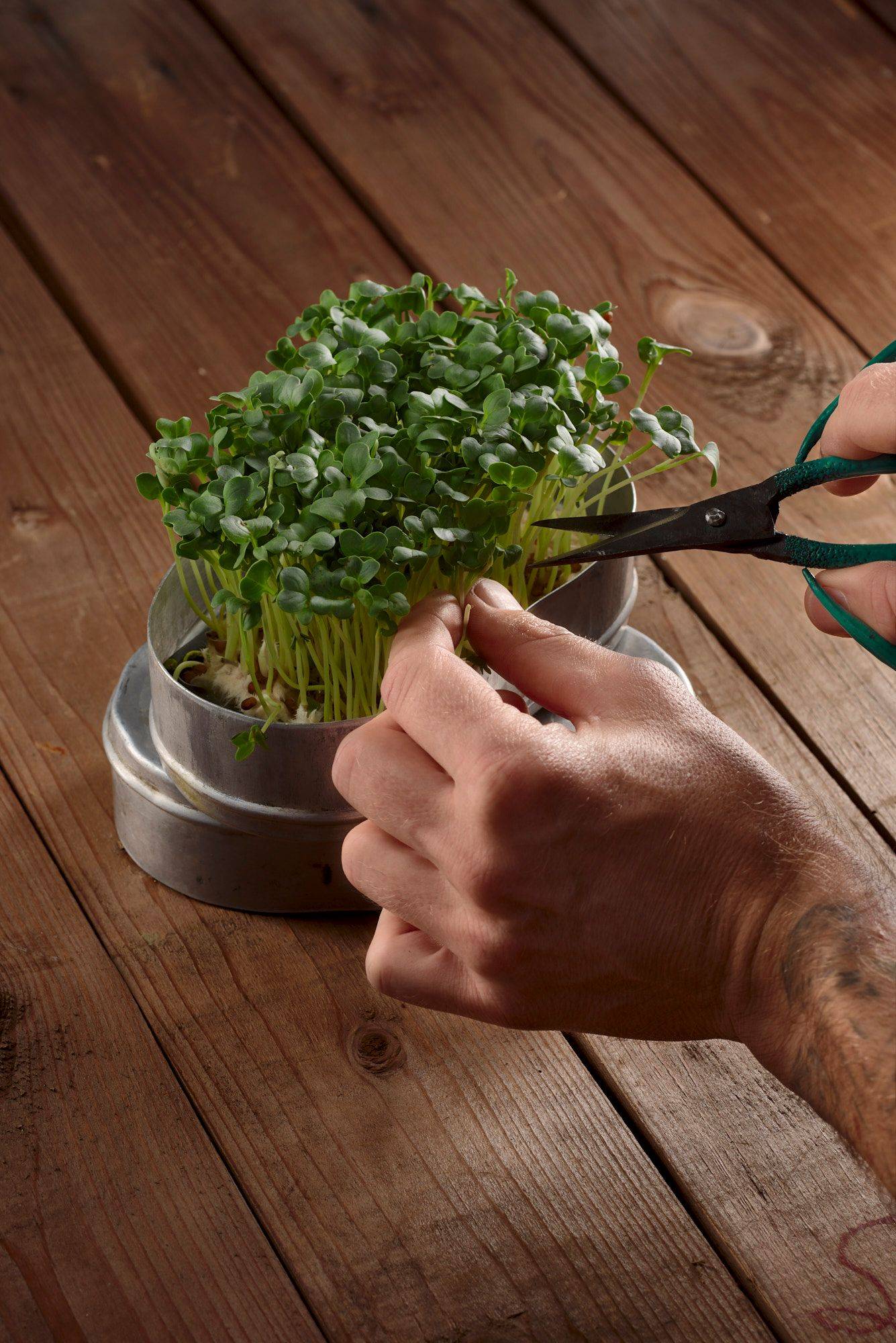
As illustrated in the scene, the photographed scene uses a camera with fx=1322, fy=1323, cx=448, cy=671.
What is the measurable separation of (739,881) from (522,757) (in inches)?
5.8

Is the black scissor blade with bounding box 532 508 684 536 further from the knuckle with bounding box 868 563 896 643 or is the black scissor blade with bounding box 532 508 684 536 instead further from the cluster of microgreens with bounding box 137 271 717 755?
the knuckle with bounding box 868 563 896 643

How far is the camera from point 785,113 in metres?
1.62

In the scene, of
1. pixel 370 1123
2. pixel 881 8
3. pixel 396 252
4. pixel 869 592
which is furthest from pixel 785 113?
pixel 370 1123

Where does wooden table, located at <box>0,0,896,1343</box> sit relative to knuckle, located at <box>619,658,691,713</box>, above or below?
below

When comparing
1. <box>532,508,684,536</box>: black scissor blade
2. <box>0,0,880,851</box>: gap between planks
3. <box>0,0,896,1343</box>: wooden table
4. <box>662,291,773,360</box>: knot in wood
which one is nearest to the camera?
<box>0,0,896,1343</box>: wooden table

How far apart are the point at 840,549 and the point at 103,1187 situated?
1.91ft

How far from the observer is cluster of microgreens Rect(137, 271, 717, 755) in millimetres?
769

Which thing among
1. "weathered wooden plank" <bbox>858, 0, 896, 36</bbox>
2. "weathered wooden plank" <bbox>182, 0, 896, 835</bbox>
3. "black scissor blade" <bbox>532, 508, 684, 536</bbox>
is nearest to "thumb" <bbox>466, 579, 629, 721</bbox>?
"black scissor blade" <bbox>532, 508, 684, 536</bbox>

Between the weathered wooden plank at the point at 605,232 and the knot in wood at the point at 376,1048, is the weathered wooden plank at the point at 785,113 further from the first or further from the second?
the knot in wood at the point at 376,1048

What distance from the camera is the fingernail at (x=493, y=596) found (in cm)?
80

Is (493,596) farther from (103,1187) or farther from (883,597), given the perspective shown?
(103,1187)

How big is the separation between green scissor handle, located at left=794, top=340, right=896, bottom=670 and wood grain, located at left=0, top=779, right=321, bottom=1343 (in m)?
0.50

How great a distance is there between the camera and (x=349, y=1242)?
2.53ft

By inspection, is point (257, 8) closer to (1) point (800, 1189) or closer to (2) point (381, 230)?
(2) point (381, 230)
